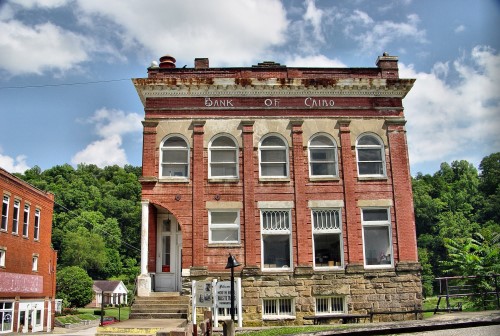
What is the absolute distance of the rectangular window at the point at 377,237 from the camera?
19.5 meters

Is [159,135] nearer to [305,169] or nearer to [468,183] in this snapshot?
[305,169]

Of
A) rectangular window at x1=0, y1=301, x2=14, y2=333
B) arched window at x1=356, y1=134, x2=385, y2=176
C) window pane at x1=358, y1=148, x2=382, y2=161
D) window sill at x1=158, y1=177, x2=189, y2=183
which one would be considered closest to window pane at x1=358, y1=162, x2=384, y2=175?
arched window at x1=356, y1=134, x2=385, y2=176

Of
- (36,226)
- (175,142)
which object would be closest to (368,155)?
(175,142)

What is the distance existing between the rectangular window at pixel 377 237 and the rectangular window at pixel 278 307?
345 centimetres

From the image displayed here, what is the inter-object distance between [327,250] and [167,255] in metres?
6.45

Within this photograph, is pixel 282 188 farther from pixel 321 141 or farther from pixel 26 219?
pixel 26 219

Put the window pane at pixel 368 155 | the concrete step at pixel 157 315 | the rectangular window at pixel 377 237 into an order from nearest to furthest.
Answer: the concrete step at pixel 157 315 → the rectangular window at pixel 377 237 → the window pane at pixel 368 155

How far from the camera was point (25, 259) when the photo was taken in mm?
34719

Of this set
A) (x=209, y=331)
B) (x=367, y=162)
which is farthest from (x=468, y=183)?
(x=209, y=331)

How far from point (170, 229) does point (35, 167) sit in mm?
98559

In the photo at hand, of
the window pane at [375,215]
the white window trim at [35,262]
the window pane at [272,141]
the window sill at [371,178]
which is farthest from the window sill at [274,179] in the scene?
the white window trim at [35,262]

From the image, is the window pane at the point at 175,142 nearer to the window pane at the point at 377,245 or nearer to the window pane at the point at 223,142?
the window pane at the point at 223,142

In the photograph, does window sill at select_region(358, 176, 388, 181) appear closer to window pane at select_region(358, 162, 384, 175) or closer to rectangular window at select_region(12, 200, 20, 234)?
window pane at select_region(358, 162, 384, 175)

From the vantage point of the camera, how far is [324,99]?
20531 mm
